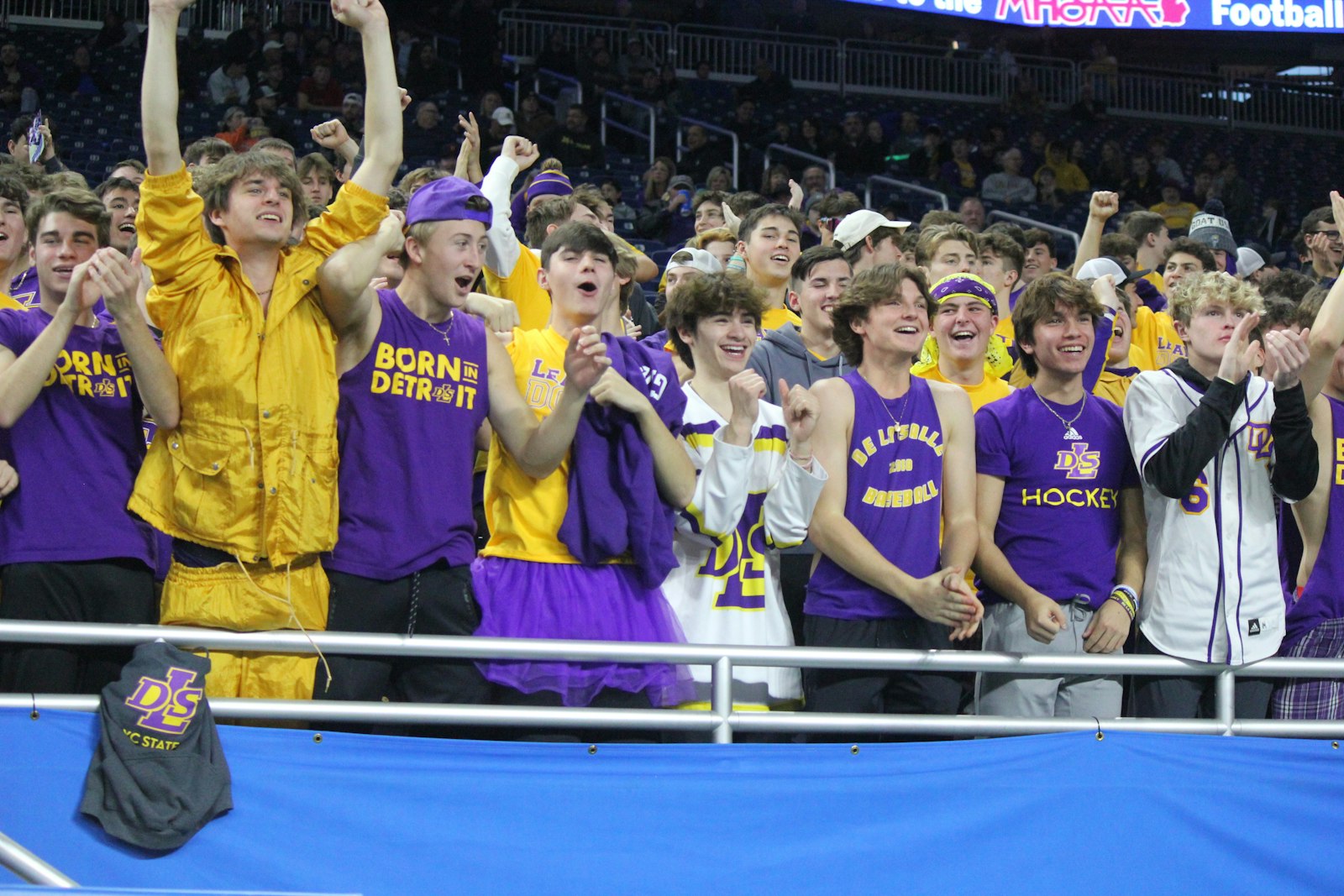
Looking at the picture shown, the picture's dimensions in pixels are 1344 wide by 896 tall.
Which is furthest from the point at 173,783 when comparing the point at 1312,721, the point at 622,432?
the point at 1312,721

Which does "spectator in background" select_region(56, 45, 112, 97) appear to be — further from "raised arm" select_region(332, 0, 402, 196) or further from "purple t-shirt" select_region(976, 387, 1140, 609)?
"purple t-shirt" select_region(976, 387, 1140, 609)

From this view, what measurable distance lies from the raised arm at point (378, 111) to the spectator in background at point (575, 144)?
995cm

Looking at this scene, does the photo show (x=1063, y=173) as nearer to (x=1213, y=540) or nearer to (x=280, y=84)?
(x=280, y=84)

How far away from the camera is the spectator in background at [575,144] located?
13742 millimetres

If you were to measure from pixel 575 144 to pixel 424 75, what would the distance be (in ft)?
7.88

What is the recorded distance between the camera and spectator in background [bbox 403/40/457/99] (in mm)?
15164

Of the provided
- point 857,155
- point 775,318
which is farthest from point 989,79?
point 775,318

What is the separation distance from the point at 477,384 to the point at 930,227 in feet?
10.1

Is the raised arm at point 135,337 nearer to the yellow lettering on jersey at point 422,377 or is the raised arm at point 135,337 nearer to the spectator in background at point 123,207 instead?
the yellow lettering on jersey at point 422,377

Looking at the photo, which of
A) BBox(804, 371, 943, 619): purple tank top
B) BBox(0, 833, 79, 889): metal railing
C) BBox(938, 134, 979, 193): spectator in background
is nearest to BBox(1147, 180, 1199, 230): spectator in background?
BBox(938, 134, 979, 193): spectator in background

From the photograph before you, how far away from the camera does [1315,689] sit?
422cm

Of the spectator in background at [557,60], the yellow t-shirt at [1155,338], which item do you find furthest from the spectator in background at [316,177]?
the spectator in background at [557,60]

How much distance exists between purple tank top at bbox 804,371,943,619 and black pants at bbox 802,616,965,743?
0.12 ft

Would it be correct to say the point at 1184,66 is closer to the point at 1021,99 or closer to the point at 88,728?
the point at 1021,99
